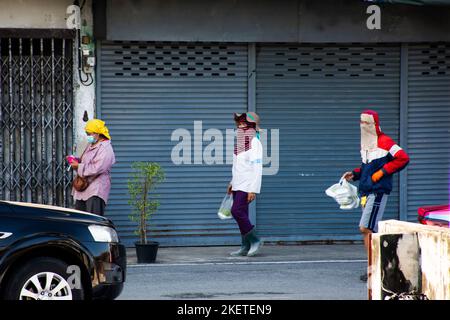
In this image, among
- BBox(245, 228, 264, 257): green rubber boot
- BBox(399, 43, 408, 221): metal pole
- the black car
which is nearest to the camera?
the black car

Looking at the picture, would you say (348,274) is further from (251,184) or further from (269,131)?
(269,131)

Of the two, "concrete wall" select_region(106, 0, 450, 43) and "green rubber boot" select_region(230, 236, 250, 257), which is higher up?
"concrete wall" select_region(106, 0, 450, 43)

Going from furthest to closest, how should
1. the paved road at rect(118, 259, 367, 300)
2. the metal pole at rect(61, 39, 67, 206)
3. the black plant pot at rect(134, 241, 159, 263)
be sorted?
the metal pole at rect(61, 39, 67, 206), the black plant pot at rect(134, 241, 159, 263), the paved road at rect(118, 259, 367, 300)

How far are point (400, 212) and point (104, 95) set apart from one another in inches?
197

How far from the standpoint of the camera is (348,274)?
39.2ft

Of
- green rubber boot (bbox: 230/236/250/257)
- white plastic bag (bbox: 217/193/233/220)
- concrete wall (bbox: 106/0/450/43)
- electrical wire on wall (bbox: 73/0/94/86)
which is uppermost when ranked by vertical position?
concrete wall (bbox: 106/0/450/43)

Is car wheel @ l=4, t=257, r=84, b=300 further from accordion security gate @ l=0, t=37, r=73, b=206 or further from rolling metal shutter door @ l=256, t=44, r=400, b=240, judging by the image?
rolling metal shutter door @ l=256, t=44, r=400, b=240

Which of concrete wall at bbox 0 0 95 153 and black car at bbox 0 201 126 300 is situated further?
concrete wall at bbox 0 0 95 153

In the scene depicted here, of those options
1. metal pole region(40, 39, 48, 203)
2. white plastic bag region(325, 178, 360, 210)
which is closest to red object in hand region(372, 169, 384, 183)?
white plastic bag region(325, 178, 360, 210)

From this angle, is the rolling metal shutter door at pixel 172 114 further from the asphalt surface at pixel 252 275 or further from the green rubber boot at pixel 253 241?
the green rubber boot at pixel 253 241

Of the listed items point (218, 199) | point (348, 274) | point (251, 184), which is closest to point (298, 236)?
point (218, 199)

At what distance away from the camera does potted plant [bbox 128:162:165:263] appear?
13219mm

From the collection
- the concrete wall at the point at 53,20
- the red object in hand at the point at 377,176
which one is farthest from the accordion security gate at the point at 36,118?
the red object in hand at the point at 377,176

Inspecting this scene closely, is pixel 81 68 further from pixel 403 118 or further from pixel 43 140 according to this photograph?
pixel 403 118
